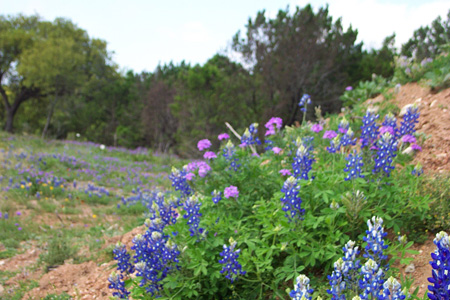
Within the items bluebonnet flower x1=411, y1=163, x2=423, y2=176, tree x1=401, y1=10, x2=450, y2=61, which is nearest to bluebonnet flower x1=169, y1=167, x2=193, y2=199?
bluebonnet flower x1=411, y1=163, x2=423, y2=176

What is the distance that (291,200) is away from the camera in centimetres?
259

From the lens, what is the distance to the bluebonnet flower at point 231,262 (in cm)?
247

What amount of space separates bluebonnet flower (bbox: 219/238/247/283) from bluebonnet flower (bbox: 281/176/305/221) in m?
0.47

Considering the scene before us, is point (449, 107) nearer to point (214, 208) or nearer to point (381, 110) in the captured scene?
point (381, 110)

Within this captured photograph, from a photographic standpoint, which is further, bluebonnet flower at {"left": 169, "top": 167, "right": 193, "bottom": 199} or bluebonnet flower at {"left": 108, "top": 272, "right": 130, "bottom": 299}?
bluebonnet flower at {"left": 169, "top": 167, "right": 193, "bottom": 199}

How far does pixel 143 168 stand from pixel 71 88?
40.8 ft

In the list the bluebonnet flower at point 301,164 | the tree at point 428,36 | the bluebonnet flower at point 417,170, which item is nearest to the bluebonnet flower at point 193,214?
the bluebonnet flower at point 301,164

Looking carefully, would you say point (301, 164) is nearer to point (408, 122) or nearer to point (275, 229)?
point (275, 229)

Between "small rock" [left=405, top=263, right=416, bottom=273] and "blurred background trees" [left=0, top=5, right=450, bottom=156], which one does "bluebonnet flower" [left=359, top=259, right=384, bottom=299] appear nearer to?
"small rock" [left=405, top=263, right=416, bottom=273]

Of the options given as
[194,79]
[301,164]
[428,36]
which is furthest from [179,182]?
[428,36]

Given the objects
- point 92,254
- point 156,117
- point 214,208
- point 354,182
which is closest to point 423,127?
point 354,182

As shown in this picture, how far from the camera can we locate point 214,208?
3504mm

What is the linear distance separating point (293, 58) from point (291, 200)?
36.9 feet

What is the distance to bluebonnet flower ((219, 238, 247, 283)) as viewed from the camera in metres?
2.47
